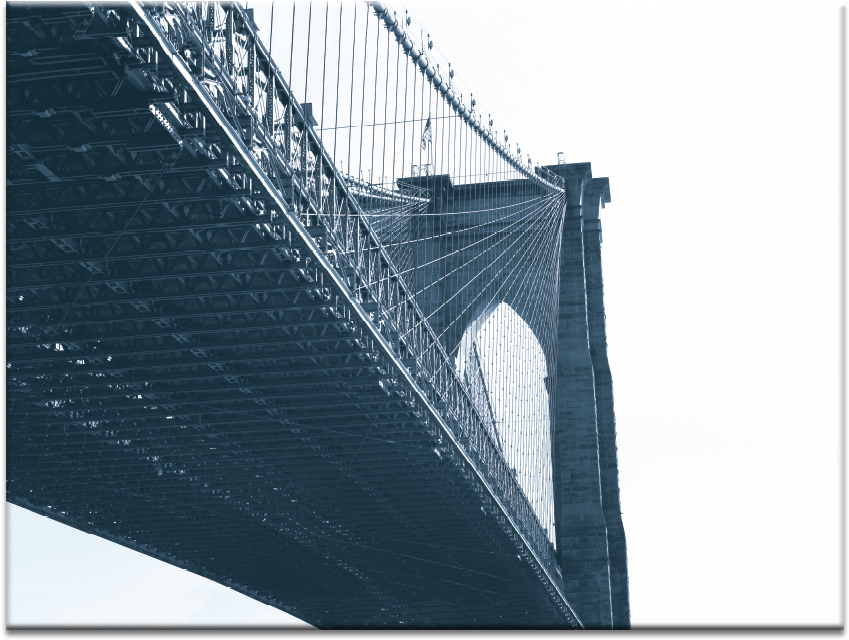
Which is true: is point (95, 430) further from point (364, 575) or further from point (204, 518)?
point (364, 575)

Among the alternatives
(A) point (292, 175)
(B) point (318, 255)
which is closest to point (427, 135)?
(B) point (318, 255)

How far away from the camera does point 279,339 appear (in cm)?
2631

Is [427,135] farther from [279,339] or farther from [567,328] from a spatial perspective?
[567,328]

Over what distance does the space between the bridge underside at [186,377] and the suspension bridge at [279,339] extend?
2.5 inches

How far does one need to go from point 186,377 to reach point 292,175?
958 centimetres

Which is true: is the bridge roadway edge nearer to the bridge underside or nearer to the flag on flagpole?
the bridge underside

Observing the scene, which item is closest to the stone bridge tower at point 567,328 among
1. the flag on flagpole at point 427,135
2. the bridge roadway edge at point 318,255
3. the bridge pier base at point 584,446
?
the bridge pier base at point 584,446

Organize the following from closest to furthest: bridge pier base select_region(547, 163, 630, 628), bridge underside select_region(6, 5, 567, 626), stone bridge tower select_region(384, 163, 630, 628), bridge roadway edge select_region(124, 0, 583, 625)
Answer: bridge roadway edge select_region(124, 0, 583, 625) < bridge underside select_region(6, 5, 567, 626) < stone bridge tower select_region(384, 163, 630, 628) < bridge pier base select_region(547, 163, 630, 628)

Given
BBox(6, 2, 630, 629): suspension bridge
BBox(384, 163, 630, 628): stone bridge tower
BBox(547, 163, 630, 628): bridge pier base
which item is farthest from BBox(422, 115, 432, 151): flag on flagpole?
BBox(547, 163, 630, 628): bridge pier base

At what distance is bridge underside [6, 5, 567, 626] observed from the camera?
1797cm

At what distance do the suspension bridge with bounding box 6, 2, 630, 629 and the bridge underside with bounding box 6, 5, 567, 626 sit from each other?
0.21 ft

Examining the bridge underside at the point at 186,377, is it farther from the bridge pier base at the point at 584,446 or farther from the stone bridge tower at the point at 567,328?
the stone bridge tower at the point at 567,328

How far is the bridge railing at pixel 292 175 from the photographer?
55.1ft

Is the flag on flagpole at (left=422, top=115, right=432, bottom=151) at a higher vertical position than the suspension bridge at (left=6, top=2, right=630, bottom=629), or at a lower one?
higher
